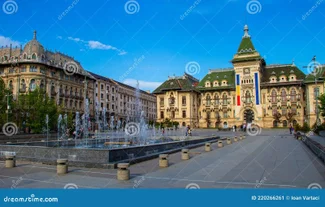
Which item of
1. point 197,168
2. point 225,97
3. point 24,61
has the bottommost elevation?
point 197,168

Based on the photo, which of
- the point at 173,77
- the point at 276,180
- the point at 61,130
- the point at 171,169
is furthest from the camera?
the point at 173,77

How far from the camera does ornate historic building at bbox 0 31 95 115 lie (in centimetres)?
5372

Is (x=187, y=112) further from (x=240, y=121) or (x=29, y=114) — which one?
(x=29, y=114)

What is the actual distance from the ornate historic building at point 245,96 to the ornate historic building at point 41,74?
2474cm

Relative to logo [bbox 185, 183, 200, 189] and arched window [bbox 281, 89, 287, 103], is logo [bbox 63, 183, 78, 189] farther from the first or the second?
arched window [bbox 281, 89, 287, 103]

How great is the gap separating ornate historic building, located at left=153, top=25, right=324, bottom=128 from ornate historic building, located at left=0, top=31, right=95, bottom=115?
24743 mm

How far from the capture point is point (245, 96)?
6831 centimetres

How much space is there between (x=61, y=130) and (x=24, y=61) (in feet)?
59.7

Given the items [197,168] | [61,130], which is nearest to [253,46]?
[61,130]

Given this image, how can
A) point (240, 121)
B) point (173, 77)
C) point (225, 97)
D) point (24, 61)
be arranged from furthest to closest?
1. point (173, 77)
2. point (225, 97)
3. point (240, 121)
4. point (24, 61)

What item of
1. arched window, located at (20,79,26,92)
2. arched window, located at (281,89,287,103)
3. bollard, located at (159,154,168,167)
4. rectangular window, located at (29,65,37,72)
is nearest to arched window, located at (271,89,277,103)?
arched window, located at (281,89,287,103)

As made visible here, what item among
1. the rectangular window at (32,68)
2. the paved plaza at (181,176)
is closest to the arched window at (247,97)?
the rectangular window at (32,68)

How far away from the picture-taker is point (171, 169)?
12.2 meters

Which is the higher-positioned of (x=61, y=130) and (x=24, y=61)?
(x=24, y=61)
